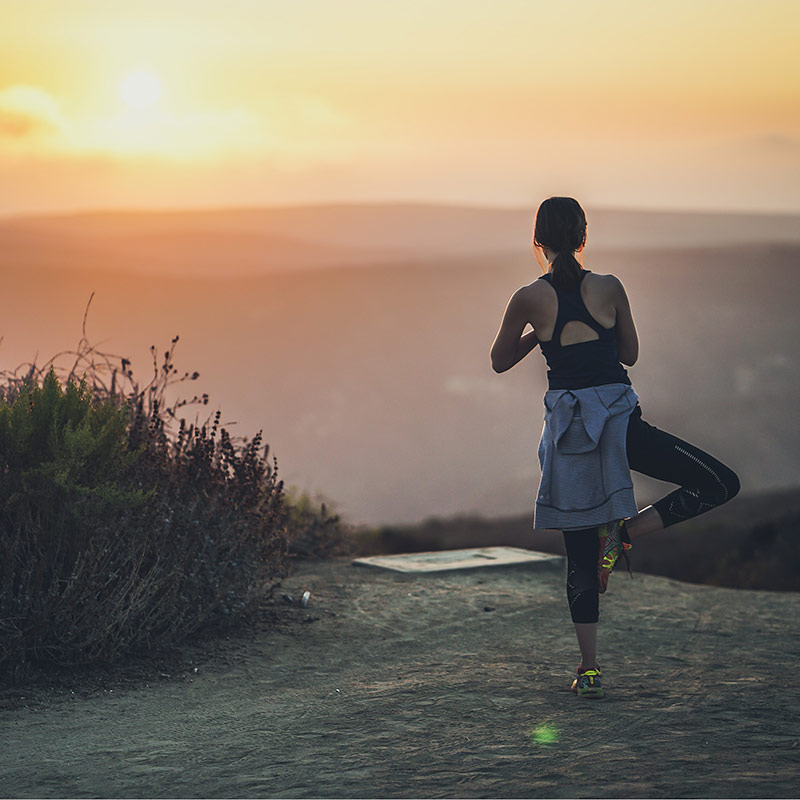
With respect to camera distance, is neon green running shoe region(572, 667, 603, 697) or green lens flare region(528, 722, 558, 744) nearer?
green lens flare region(528, 722, 558, 744)

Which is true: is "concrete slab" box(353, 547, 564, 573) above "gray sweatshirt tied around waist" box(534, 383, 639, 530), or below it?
below

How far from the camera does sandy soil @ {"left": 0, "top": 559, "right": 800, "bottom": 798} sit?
3.81 metres

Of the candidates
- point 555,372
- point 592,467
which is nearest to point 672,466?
point 592,467

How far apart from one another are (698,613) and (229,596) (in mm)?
3121

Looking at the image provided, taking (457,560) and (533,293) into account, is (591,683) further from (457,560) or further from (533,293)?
(457,560)

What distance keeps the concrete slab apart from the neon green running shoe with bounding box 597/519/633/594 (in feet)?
11.7

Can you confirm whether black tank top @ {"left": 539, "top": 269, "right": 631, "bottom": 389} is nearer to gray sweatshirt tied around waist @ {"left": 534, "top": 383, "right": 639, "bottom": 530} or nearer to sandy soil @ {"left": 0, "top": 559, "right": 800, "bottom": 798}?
gray sweatshirt tied around waist @ {"left": 534, "top": 383, "right": 639, "bottom": 530}

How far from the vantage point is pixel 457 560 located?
29.2ft

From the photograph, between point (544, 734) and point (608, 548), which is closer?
point (544, 734)

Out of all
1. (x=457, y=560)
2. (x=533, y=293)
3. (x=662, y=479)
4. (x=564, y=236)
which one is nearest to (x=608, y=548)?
(x=662, y=479)

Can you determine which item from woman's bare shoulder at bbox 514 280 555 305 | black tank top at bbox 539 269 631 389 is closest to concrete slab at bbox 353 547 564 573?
black tank top at bbox 539 269 631 389

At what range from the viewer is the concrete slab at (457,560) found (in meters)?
8.59

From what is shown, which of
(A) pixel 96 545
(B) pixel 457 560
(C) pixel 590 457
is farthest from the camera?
(B) pixel 457 560

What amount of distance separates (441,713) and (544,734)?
1.87 feet
